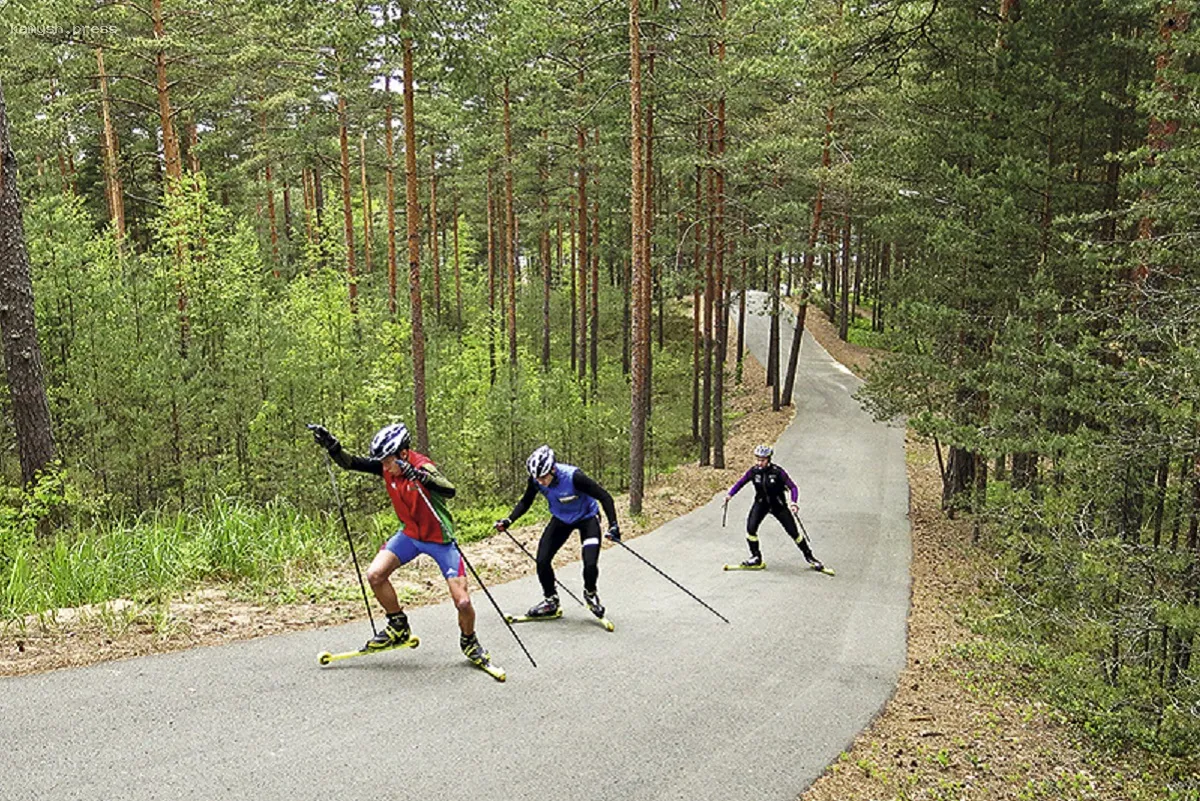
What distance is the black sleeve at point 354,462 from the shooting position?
6.30 metres

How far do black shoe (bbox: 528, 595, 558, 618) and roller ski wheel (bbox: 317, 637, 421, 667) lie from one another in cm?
159

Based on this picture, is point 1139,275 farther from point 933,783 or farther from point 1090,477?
point 933,783

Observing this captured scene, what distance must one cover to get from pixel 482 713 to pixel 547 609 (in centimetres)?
257

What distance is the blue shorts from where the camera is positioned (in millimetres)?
6777

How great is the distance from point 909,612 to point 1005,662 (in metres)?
1.91

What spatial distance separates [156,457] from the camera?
1370 centimetres

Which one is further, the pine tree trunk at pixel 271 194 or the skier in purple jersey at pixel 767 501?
the pine tree trunk at pixel 271 194

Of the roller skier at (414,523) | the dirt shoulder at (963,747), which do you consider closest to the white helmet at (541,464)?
the roller skier at (414,523)

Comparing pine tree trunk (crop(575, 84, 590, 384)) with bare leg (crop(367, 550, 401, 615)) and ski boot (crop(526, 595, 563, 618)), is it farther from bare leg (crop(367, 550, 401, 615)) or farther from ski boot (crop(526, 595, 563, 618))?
bare leg (crop(367, 550, 401, 615))

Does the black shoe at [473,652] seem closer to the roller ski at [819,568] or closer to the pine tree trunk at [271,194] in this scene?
the roller ski at [819,568]

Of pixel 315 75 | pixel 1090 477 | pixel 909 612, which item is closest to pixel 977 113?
pixel 1090 477

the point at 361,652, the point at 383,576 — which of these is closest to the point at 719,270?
the point at 383,576

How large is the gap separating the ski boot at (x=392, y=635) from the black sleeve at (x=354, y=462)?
150 cm

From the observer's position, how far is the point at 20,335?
930 centimetres
